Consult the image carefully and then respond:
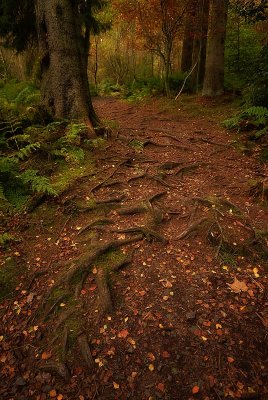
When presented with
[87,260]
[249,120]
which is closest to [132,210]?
[87,260]

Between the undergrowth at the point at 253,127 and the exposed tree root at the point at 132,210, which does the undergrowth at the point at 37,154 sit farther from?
the undergrowth at the point at 253,127

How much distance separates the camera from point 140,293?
3611mm

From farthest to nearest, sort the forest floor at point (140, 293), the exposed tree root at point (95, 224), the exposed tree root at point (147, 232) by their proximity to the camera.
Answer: the exposed tree root at point (95, 224)
the exposed tree root at point (147, 232)
the forest floor at point (140, 293)

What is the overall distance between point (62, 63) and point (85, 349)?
607 centimetres

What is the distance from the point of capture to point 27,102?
7.75 metres

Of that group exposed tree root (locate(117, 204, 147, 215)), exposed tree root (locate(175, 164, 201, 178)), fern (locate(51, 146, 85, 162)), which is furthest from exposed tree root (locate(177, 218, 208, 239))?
fern (locate(51, 146, 85, 162))

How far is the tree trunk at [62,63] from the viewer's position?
6.50 m

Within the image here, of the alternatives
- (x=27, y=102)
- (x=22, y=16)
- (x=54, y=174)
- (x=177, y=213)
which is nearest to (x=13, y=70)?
(x=22, y=16)

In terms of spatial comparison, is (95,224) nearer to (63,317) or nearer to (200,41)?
(63,317)

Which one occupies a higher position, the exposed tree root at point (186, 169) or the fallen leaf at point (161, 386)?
the exposed tree root at point (186, 169)

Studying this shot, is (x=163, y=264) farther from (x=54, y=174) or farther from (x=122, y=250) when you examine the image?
(x=54, y=174)

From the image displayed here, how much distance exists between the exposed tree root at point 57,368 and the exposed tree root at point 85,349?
0.67 ft

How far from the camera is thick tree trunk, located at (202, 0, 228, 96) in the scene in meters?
10.5

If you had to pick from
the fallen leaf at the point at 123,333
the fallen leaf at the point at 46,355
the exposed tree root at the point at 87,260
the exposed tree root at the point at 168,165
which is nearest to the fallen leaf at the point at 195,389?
the fallen leaf at the point at 123,333
